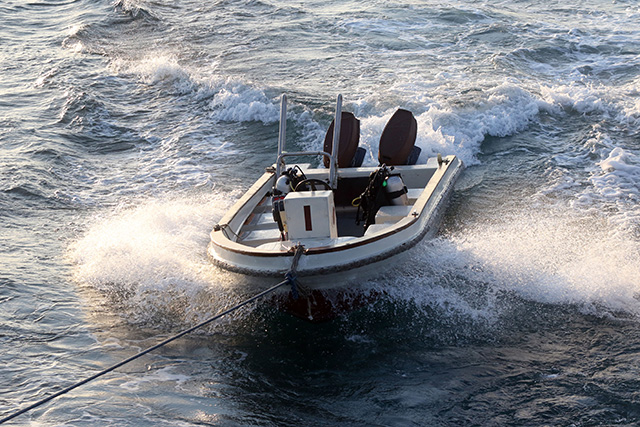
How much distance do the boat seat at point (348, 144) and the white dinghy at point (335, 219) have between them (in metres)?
0.01

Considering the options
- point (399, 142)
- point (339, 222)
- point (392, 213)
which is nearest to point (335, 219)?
point (392, 213)

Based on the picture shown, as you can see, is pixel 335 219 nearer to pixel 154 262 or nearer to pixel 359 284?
pixel 359 284

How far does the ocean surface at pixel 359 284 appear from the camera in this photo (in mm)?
5508

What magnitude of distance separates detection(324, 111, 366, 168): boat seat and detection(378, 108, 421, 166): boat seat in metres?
0.33

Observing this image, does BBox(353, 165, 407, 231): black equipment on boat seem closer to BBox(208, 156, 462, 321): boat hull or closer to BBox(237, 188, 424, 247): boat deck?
BBox(237, 188, 424, 247): boat deck

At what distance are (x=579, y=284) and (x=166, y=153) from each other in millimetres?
7960

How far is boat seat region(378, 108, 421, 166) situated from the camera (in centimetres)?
925

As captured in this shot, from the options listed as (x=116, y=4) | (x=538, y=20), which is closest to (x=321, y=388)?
(x=538, y=20)

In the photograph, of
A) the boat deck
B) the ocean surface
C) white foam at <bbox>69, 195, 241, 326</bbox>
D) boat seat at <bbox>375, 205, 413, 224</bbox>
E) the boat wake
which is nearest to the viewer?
the ocean surface

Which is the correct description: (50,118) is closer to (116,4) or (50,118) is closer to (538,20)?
(116,4)

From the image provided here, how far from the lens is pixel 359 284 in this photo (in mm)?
6406

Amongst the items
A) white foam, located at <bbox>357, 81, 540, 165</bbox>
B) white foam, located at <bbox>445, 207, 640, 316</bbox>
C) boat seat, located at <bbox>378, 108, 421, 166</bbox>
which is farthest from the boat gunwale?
white foam, located at <bbox>357, 81, 540, 165</bbox>

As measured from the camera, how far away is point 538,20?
1866cm

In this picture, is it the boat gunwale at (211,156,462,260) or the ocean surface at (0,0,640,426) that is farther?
the boat gunwale at (211,156,462,260)
